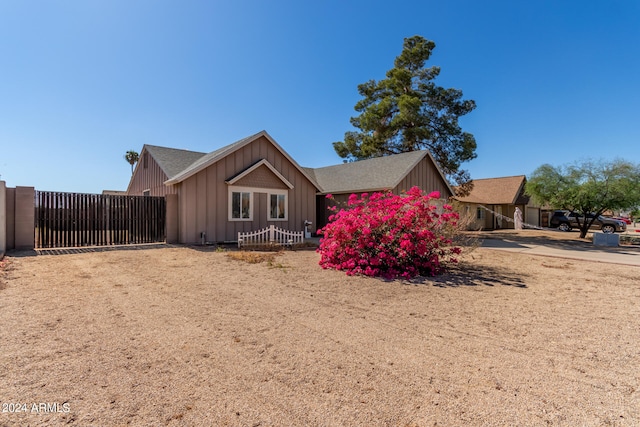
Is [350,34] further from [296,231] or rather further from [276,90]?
[296,231]

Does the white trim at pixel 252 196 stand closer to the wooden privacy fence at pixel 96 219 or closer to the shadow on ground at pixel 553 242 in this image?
the wooden privacy fence at pixel 96 219

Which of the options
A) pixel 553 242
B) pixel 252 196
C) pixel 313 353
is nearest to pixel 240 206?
pixel 252 196

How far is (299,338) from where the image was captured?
11.9 feet

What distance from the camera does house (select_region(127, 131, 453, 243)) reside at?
12.7m

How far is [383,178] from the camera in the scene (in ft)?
55.6

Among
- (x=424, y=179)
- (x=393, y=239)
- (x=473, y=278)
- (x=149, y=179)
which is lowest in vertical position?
(x=473, y=278)

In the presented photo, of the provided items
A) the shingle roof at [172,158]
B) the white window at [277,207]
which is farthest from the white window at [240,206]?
the shingle roof at [172,158]

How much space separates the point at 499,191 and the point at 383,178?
720 inches

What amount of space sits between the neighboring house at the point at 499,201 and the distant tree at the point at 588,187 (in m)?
7.94

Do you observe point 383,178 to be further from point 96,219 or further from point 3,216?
point 3,216

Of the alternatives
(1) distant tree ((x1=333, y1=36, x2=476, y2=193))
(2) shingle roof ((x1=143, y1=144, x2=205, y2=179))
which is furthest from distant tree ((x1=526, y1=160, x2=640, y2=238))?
(2) shingle roof ((x1=143, y1=144, x2=205, y2=179))

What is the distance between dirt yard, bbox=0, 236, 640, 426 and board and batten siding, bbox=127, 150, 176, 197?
8791mm

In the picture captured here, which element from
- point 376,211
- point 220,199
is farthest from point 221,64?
point 376,211

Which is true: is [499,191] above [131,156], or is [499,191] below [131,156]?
below
